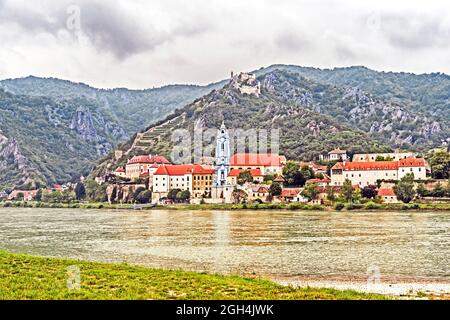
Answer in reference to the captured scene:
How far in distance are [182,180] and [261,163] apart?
17.2 metres

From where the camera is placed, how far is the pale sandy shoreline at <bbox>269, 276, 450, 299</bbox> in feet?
61.1

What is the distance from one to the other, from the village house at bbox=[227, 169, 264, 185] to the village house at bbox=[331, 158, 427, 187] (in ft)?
51.3

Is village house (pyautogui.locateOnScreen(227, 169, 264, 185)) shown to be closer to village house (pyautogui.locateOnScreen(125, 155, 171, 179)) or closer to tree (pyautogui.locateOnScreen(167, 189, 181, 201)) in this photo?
tree (pyautogui.locateOnScreen(167, 189, 181, 201))

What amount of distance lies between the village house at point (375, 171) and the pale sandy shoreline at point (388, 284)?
77.9 metres

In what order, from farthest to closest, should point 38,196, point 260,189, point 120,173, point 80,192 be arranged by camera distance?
point 120,173, point 38,196, point 80,192, point 260,189

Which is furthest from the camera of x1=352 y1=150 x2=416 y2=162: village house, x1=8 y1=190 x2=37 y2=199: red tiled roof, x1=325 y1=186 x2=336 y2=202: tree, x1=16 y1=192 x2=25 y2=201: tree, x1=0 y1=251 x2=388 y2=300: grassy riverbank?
x1=8 y1=190 x2=37 y2=199: red tiled roof

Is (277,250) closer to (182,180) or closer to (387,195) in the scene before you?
(387,195)

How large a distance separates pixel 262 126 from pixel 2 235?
5368 inches

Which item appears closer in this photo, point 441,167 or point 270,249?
point 270,249

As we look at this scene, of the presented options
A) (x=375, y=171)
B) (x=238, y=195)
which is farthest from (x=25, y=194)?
(x=375, y=171)

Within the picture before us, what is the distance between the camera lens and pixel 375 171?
330 ft

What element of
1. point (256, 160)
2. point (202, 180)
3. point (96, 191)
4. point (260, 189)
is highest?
point (256, 160)

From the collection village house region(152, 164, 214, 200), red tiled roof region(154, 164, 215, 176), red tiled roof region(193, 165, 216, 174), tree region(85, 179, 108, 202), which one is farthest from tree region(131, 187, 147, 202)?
red tiled roof region(193, 165, 216, 174)
